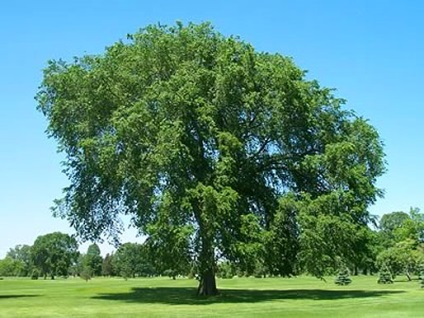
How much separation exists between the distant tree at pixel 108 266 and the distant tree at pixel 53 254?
12.1m

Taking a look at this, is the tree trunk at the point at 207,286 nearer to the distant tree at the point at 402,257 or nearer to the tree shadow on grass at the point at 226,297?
the tree shadow on grass at the point at 226,297

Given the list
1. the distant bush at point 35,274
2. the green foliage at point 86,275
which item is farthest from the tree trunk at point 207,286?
the distant bush at point 35,274

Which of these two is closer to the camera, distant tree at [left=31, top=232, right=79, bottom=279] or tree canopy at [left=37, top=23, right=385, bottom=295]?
tree canopy at [left=37, top=23, right=385, bottom=295]

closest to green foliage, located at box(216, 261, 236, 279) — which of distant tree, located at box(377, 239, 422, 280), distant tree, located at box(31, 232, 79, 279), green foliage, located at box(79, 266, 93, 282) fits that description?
distant tree, located at box(377, 239, 422, 280)

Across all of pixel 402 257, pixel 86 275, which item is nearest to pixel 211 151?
pixel 402 257

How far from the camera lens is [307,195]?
3700 centimetres

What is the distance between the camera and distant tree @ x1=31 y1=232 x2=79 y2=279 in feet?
568

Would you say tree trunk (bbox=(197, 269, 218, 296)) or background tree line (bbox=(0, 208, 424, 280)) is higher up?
background tree line (bbox=(0, 208, 424, 280))

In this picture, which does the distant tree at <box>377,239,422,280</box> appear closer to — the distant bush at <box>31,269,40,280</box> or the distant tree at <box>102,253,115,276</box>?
the distant tree at <box>102,253,115,276</box>

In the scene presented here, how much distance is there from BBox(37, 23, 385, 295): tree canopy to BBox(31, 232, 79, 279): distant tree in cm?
13685

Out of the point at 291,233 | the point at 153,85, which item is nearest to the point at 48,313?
the point at 153,85

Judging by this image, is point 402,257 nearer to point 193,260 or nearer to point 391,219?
point 193,260

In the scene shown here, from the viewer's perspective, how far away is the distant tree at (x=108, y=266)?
162 m

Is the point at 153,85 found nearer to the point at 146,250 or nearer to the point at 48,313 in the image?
the point at 146,250
